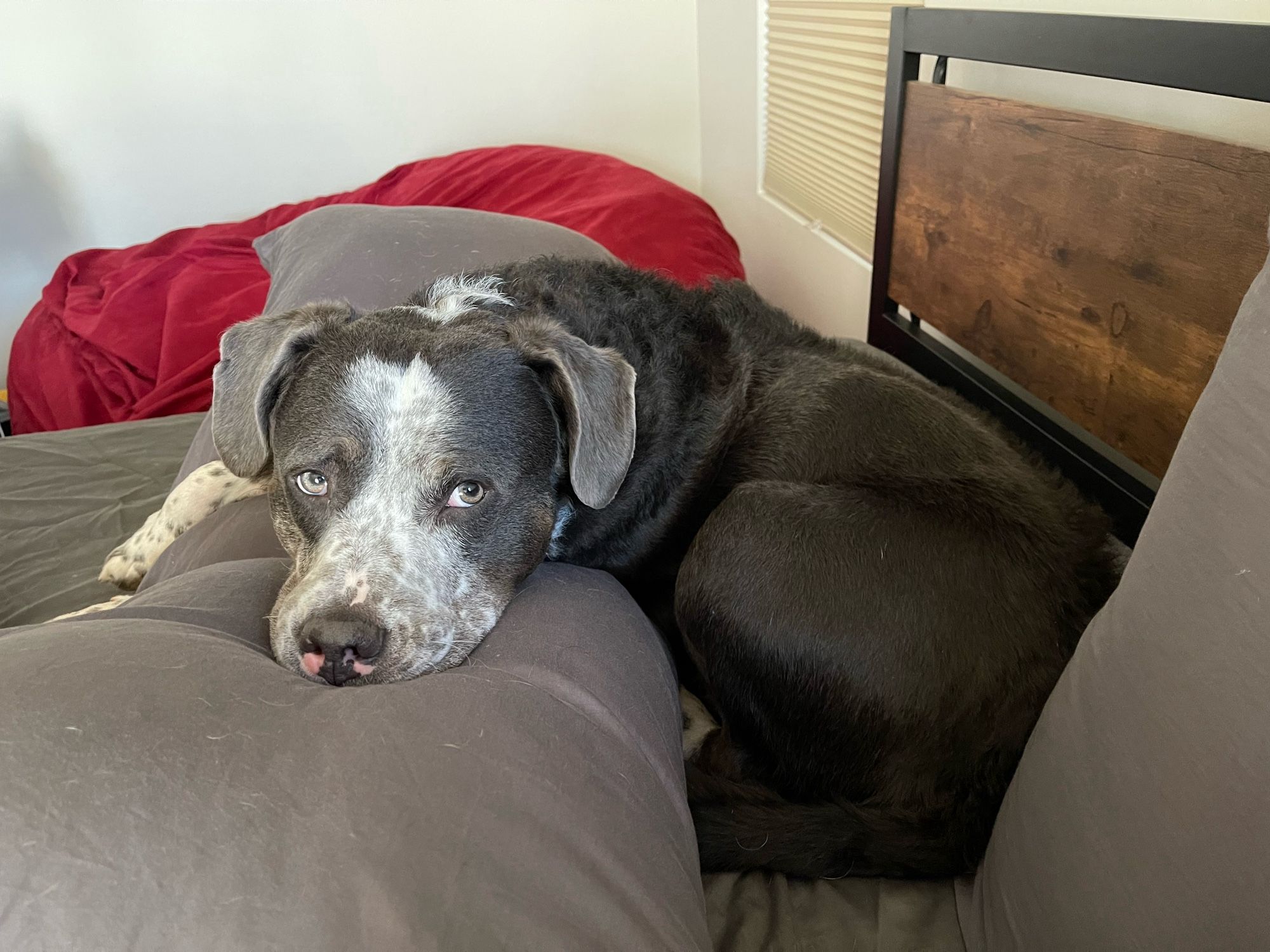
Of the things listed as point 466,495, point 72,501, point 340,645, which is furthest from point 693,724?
point 72,501

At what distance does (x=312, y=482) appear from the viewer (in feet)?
4.71

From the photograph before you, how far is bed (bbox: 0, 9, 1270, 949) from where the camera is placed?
0.82 m

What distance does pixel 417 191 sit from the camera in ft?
13.1

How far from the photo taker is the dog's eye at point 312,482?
1.43 m

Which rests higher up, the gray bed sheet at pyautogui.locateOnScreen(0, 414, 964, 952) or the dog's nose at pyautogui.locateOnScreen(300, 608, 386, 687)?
A: the dog's nose at pyautogui.locateOnScreen(300, 608, 386, 687)

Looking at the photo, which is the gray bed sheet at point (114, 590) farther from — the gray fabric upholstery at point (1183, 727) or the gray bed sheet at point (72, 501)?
the gray fabric upholstery at point (1183, 727)

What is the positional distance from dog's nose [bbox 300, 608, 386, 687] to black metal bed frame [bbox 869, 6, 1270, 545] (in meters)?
A: 1.31

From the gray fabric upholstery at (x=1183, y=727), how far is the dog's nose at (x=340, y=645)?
0.87 meters

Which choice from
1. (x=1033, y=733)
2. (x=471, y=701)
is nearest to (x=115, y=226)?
(x=471, y=701)

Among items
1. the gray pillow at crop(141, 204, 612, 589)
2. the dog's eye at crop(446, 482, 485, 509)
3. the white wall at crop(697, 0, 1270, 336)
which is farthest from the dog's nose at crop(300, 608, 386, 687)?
the white wall at crop(697, 0, 1270, 336)

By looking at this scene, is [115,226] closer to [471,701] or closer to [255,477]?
[255,477]

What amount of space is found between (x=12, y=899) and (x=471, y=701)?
45 cm

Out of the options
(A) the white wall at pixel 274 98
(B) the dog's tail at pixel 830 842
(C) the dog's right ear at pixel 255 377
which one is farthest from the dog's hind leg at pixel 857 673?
(A) the white wall at pixel 274 98

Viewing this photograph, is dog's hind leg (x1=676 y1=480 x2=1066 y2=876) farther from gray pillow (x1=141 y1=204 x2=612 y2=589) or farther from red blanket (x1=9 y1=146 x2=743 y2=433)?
red blanket (x1=9 y1=146 x2=743 y2=433)
